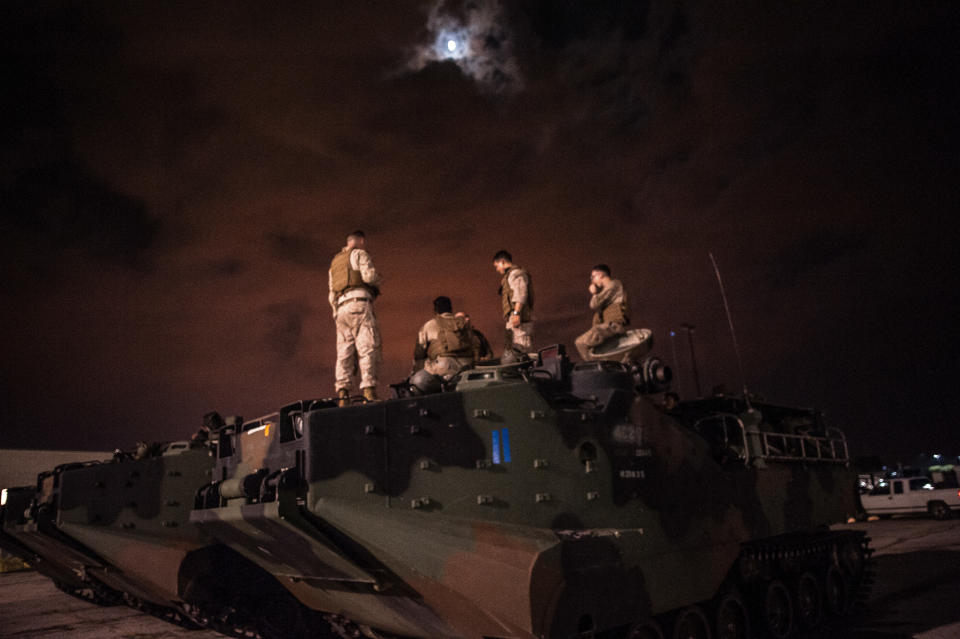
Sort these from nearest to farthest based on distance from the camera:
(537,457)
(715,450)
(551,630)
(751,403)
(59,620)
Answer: (551,630) → (537,457) → (715,450) → (751,403) → (59,620)

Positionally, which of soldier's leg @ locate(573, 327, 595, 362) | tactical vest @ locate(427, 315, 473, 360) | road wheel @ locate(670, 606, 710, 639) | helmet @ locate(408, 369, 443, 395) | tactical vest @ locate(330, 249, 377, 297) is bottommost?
road wheel @ locate(670, 606, 710, 639)

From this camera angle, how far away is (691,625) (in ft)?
21.8

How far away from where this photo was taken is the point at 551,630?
186 inches

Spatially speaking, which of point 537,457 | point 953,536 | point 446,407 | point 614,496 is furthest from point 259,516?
point 953,536

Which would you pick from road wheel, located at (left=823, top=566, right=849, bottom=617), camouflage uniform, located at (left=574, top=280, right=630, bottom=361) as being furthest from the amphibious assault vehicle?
camouflage uniform, located at (left=574, top=280, right=630, bottom=361)

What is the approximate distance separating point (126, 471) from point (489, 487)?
608 centimetres

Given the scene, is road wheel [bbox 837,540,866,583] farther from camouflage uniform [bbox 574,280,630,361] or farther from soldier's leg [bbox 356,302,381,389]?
soldier's leg [bbox 356,302,381,389]

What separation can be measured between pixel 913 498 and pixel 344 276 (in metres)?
22.5

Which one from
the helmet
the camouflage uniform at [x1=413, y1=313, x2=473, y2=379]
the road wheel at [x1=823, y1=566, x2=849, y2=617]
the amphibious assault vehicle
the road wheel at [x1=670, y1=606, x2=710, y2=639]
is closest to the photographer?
the amphibious assault vehicle

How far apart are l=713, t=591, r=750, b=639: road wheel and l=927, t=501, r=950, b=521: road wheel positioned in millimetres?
19740

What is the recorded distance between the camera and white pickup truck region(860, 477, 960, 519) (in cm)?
2338

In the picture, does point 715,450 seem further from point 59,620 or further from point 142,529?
point 59,620

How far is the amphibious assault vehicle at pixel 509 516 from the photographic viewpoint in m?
4.90

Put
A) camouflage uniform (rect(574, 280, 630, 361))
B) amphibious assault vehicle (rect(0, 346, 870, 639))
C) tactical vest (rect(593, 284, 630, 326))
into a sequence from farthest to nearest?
1. tactical vest (rect(593, 284, 630, 326))
2. camouflage uniform (rect(574, 280, 630, 361))
3. amphibious assault vehicle (rect(0, 346, 870, 639))
